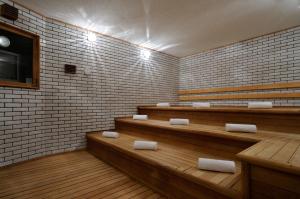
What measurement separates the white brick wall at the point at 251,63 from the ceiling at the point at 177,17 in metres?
0.27

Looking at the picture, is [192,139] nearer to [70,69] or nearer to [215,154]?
[215,154]

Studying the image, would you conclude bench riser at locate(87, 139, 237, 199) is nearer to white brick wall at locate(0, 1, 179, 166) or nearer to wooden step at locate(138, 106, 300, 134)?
white brick wall at locate(0, 1, 179, 166)

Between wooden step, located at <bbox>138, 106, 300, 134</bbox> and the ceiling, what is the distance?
1.85 metres

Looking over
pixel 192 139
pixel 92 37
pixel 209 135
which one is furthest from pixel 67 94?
pixel 209 135

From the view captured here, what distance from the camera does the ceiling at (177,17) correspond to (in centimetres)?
293

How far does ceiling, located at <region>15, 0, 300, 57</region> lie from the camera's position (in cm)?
293

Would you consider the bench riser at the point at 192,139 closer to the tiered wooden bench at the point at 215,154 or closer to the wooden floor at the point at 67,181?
the tiered wooden bench at the point at 215,154

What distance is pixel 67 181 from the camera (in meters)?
2.31

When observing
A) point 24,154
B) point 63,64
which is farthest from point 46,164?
point 63,64

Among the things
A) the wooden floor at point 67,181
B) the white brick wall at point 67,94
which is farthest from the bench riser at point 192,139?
the white brick wall at point 67,94

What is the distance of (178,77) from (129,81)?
2.27 m

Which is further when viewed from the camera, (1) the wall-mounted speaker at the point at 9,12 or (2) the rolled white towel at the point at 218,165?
(1) the wall-mounted speaker at the point at 9,12

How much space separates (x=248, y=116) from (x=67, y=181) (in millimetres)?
2735

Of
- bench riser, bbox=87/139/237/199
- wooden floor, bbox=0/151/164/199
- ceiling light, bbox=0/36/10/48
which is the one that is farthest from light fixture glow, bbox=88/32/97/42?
wooden floor, bbox=0/151/164/199
